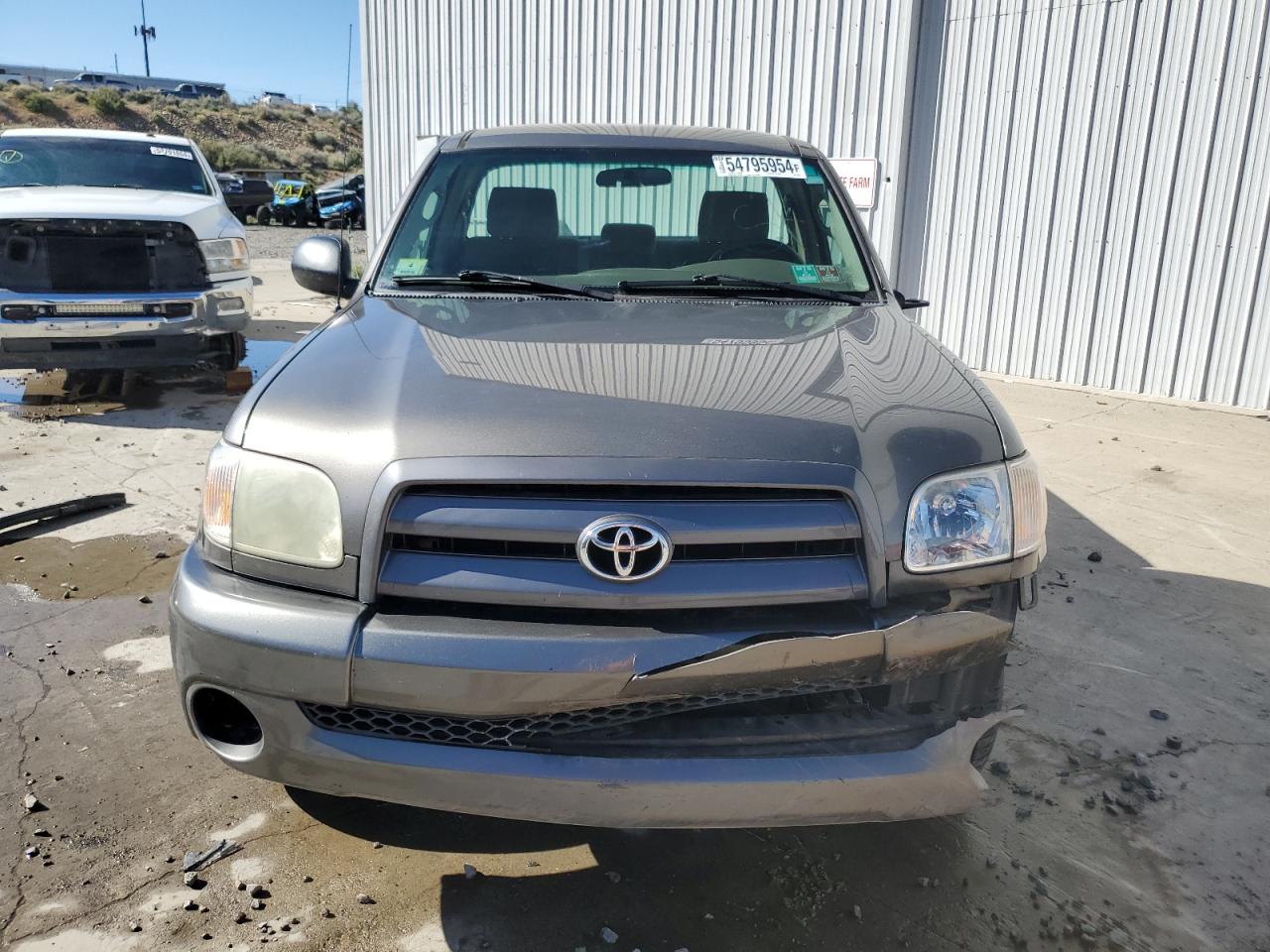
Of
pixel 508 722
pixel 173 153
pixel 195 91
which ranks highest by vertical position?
pixel 195 91

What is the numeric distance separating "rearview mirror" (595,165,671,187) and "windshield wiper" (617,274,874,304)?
633 mm

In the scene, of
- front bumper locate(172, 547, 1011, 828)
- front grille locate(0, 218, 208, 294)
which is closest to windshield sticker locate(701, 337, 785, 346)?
front bumper locate(172, 547, 1011, 828)

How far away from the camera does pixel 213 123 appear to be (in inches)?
2234

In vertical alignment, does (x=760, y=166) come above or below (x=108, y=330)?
above

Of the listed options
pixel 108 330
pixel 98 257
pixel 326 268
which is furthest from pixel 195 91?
pixel 326 268

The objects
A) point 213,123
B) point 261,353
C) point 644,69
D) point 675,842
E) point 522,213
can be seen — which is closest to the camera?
point 675,842

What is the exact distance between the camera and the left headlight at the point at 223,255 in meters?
7.27

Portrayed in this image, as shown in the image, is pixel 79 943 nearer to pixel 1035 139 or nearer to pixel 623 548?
pixel 623 548

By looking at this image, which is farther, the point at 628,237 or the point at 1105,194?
the point at 1105,194

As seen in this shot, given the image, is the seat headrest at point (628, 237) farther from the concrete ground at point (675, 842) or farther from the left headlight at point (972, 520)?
the concrete ground at point (675, 842)

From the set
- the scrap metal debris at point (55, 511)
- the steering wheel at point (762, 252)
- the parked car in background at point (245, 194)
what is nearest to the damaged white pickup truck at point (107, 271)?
the scrap metal debris at point (55, 511)

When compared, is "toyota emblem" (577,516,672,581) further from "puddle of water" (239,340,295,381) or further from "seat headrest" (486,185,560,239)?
"puddle of water" (239,340,295,381)

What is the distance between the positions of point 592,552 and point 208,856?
1.35 m

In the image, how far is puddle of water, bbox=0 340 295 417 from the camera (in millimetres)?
7289
